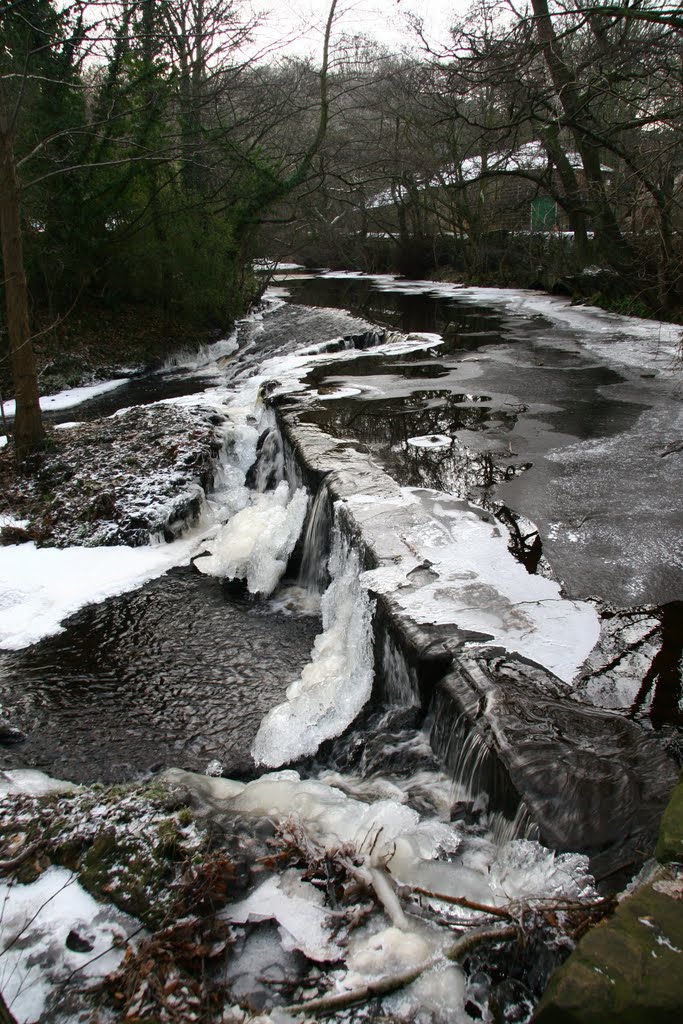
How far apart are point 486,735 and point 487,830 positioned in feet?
1.36

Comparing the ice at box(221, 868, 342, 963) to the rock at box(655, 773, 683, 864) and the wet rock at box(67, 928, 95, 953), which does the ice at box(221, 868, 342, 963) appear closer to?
the wet rock at box(67, 928, 95, 953)

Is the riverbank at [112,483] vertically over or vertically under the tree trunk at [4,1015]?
over

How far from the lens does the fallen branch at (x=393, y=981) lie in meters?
2.49

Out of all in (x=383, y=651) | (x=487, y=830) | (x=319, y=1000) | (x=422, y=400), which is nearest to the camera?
(x=319, y=1000)

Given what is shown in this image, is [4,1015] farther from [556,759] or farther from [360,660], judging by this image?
[360,660]

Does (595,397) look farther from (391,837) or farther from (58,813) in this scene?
(58,813)

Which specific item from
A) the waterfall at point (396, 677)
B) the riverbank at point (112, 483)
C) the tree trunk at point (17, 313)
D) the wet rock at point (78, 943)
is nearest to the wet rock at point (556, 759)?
the waterfall at point (396, 677)

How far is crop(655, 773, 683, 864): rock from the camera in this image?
7.52 feet

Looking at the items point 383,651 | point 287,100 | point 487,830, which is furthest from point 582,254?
point 487,830

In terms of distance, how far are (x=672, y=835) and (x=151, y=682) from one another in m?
3.71

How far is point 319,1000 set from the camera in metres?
2.53

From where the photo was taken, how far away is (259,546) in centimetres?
673

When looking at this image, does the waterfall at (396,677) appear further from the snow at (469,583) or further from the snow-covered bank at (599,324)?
the snow-covered bank at (599,324)

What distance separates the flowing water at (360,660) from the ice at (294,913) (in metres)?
0.01
